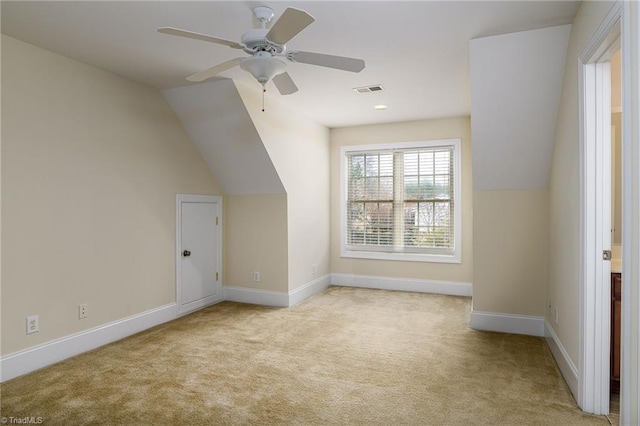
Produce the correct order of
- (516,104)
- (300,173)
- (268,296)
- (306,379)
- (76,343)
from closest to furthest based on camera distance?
(306,379) < (516,104) < (76,343) < (268,296) < (300,173)

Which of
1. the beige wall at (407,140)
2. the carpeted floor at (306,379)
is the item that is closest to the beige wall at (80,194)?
the carpeted floor at (306,379)

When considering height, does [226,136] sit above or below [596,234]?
above

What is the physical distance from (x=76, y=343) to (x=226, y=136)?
2.49 m

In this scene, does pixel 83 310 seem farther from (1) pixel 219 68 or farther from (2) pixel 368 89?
(2) pixel 368 89

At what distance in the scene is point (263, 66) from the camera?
2.33 m

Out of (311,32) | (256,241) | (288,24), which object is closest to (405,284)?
(256,241)

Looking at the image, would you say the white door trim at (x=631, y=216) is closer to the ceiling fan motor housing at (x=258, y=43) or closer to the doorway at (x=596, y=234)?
the doorway at (x=596, y=234)

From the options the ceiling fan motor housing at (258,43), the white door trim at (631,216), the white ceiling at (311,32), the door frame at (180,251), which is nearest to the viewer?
the white door trim at (631,216)

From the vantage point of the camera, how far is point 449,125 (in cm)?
541

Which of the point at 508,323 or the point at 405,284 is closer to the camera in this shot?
the point at 508,323

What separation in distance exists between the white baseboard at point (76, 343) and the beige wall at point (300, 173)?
1.63 meters

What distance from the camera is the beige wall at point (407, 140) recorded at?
5355mm

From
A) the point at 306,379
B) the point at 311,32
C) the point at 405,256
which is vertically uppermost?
the point at 311,32

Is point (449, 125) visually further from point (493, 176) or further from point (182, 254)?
point (182, 254)
